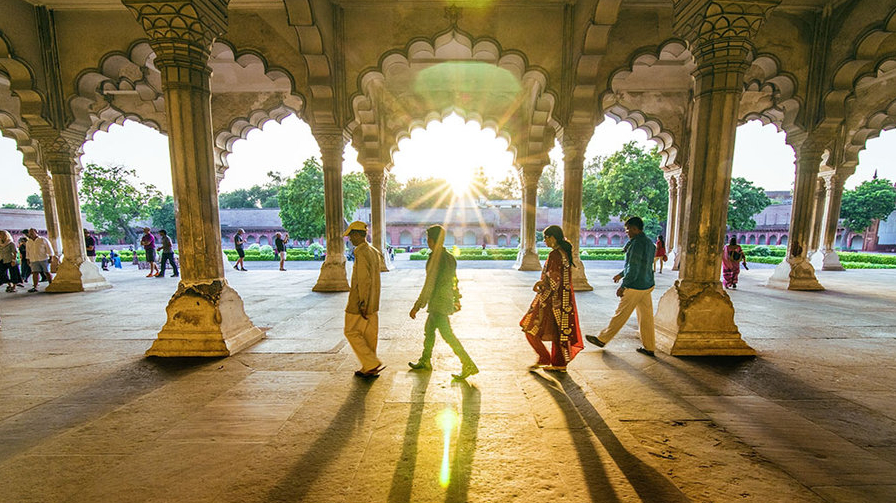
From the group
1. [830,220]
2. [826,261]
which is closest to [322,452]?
[826,261]

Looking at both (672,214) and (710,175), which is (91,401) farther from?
(672,214)

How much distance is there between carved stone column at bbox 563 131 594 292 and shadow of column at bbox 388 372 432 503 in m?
6.13

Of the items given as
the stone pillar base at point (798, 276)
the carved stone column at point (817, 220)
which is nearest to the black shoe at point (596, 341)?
the stone pillar base at point (798, 276)

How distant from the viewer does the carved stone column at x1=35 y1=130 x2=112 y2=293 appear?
793 cm

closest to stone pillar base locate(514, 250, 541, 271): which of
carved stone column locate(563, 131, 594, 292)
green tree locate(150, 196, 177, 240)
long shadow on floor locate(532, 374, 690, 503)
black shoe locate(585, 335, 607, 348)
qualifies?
carved stone column locate(563, 131, 594, 292)

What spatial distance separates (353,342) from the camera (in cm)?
326

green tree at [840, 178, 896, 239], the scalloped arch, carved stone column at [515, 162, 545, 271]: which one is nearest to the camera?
the scalloped arch

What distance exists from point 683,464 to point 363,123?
436 inches

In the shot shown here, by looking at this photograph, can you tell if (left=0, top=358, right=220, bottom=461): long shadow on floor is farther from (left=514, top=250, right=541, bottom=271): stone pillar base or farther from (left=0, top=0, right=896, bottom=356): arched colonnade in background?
(left=514, top=250, right=541, bottom=271): stone pillar base

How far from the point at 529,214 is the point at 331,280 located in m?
7.27

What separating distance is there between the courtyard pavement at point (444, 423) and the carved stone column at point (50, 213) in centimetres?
677

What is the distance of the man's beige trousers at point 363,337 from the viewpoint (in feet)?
10.7

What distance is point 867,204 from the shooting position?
3378 cm

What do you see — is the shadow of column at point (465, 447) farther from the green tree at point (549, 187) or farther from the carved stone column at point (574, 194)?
the green tree at point (549, 187)
